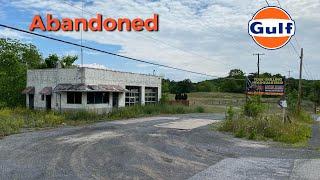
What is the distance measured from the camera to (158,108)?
4378 centimetres

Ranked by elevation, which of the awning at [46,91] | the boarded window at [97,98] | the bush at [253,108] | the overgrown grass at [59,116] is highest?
the awning at [46,91]

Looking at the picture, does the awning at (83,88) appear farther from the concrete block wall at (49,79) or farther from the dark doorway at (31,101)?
the dark doorway at (31,101)

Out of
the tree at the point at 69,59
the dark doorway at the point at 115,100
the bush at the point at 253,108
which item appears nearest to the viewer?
the bush at the point at 253,108

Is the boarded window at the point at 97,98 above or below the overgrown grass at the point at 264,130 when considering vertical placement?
above

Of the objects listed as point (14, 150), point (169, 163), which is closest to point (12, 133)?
point (14, 150)

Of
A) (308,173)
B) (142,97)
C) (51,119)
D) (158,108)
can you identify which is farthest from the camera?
(142,97)

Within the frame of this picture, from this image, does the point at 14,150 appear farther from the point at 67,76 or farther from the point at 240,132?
the point at 67,76

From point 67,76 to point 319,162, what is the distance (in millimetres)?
27216

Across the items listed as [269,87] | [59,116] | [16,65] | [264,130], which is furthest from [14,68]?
[264,130]

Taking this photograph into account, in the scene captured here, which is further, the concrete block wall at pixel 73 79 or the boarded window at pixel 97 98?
the boarded window at pixel 97 98

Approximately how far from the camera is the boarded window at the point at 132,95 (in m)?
44.0

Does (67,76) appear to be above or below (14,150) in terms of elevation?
above

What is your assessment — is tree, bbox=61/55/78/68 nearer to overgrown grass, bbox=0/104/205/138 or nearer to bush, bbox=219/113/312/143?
overgrown grass, bbox=0/104/205/138

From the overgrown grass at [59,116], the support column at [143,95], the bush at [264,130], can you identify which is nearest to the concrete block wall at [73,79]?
the overgrown grass at [59,116]
